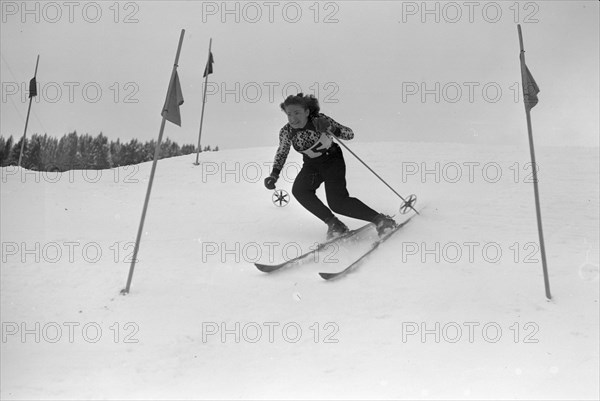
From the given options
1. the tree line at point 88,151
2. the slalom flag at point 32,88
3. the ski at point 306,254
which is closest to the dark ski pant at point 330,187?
the ski at point 306,254

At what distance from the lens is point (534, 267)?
4582 mm

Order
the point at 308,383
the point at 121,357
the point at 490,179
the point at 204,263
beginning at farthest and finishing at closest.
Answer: the point at 490,179, the point at 204,263, the point at 121,357, the point at 308,383

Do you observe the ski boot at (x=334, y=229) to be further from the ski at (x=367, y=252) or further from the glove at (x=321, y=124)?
the glove at (x=321, y=124)

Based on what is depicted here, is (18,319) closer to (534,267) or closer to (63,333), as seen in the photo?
(63,333)

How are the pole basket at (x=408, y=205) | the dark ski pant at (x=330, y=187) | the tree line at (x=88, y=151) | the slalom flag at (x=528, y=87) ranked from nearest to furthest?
the slalom flag at (x=528, y=87) → the dark ski pant at (x=330, y=187) → the pole basket at (x=408, y=205) → the tree line at (x=88, y=151)

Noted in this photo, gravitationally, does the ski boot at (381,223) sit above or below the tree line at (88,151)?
below

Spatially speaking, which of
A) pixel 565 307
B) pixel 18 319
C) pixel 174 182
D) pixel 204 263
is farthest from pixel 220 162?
pixel 565 307

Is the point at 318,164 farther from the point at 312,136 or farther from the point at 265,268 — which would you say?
the point at 265,268

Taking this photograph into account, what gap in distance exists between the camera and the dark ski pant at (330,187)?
17.8 feet

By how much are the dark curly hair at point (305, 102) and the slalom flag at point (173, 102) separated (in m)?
1.10

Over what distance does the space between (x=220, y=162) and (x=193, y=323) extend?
330 inches

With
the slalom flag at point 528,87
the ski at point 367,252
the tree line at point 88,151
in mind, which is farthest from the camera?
the tree line at point 88,151

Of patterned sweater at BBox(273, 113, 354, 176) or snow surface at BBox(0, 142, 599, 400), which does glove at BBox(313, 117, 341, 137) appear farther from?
snow surface at BBox(0, 142, 599, 400)

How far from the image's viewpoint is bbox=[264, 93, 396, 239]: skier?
5.27 m
